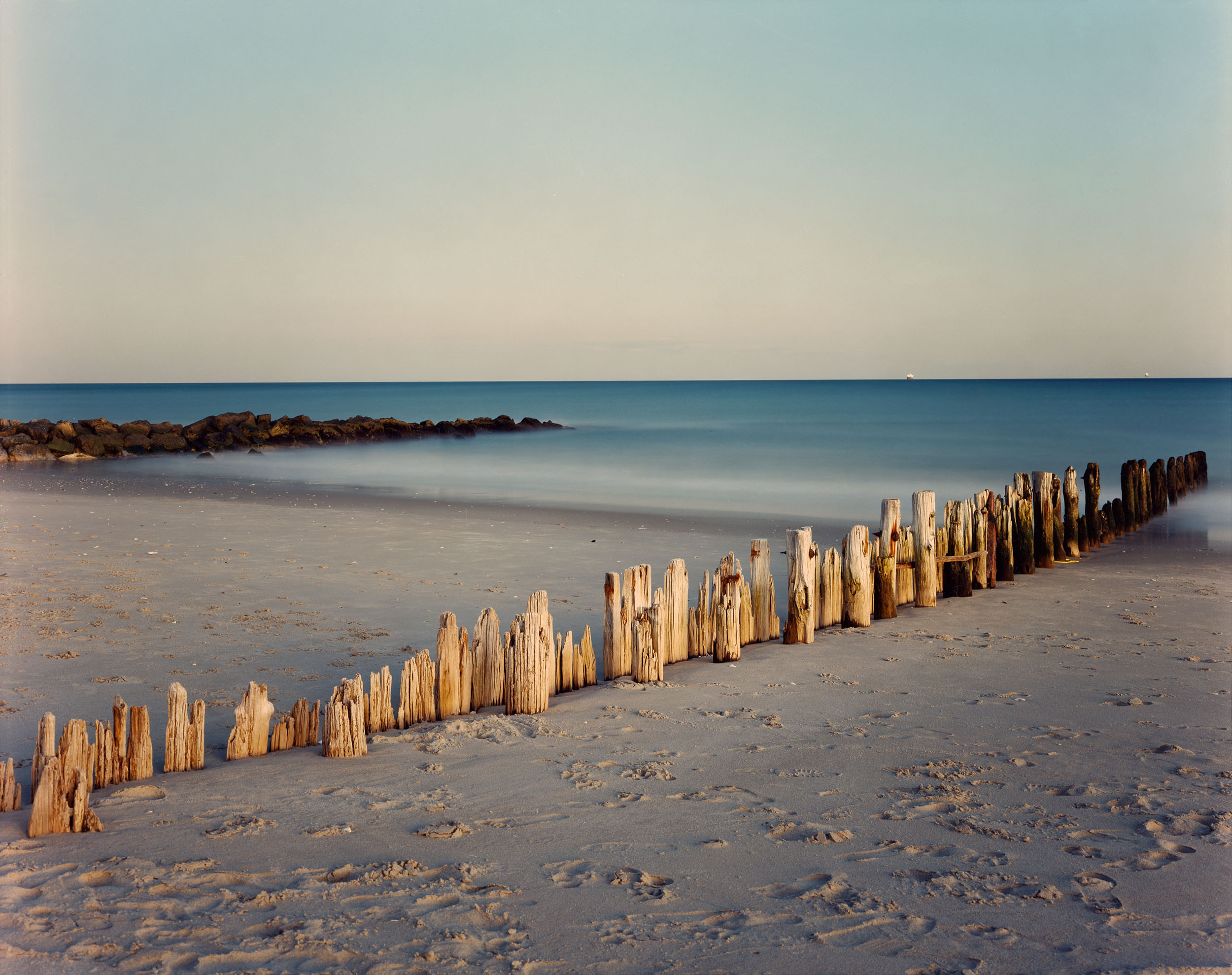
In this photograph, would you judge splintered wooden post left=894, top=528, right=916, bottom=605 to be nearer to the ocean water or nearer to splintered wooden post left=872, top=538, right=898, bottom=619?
splintered wooden post left=872, top=538, right=898, bottom=619

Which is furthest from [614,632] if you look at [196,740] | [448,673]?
[196,740]

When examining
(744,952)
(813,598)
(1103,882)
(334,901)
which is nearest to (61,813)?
(334,901)

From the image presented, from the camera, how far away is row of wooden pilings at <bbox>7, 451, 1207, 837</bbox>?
3949mm

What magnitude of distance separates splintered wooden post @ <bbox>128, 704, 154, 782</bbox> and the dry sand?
0.15 metres

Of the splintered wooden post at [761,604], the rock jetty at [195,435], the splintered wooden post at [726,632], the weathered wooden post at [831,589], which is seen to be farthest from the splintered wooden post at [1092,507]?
the rock jetty at [195,435]

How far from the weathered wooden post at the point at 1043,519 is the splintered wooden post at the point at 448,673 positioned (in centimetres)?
725

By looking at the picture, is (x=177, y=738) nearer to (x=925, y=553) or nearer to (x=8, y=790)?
(x=8, y=790)

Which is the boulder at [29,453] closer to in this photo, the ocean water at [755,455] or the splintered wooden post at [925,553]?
the ocean water at [755,455]

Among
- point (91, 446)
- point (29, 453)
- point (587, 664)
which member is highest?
point (91, 446)

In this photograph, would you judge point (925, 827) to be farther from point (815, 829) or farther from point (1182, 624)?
point (1182, 624)

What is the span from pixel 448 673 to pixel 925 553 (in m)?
4.63

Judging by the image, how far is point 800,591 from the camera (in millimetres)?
6625

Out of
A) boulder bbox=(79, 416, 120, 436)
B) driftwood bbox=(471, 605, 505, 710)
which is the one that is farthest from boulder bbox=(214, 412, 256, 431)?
driftwood bbox=(471, 605, 505, 710)

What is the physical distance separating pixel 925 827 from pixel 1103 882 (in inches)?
25.6
